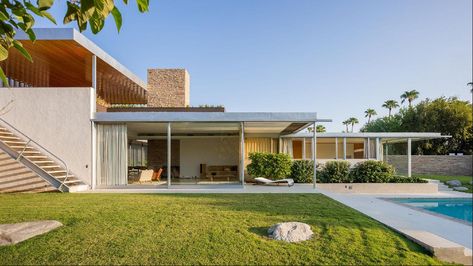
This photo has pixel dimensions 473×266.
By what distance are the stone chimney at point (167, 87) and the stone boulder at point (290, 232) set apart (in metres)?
21.1

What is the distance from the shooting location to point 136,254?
5.37 m

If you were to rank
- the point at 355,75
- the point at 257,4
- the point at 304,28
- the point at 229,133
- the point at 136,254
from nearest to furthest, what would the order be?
the point at 136,254
the point at 257,4
the point at 304,28
the point at 229,133
the point at 355,75

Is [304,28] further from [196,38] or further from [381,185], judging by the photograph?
[381,185]

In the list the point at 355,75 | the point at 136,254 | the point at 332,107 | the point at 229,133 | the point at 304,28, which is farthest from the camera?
the point at 332,107

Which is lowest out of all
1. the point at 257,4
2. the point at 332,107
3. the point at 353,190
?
the point at 353,190

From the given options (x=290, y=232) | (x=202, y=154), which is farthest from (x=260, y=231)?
(x=202, y=154)

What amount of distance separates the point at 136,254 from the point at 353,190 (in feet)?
39.5

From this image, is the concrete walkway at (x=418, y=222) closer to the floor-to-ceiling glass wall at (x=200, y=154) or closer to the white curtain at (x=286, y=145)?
the white curtain at (x=286, y=145)

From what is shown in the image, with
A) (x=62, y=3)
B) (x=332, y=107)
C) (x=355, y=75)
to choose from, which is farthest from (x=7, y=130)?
(x=332, y=107)

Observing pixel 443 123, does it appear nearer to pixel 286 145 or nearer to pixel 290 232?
pixel 286 145

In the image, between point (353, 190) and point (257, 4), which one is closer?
point (353, 190)

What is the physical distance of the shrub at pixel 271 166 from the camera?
1579cm

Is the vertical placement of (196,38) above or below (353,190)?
above

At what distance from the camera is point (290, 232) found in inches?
241
